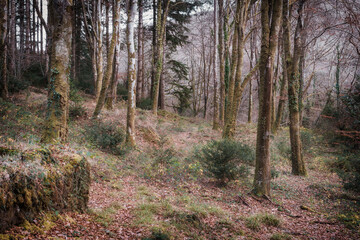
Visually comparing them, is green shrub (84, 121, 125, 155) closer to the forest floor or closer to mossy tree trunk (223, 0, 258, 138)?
the forest floor

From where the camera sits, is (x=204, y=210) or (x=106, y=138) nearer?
(x=204, y=210)

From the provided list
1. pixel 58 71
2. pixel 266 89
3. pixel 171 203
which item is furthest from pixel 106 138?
pixel 266 89

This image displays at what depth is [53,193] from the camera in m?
3.25

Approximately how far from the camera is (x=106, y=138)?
8.67 metres

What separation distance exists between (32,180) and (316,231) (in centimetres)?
585

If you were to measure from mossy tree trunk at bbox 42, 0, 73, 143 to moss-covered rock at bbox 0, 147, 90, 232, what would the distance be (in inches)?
77.2

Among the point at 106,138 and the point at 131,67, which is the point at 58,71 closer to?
the point at 106,138

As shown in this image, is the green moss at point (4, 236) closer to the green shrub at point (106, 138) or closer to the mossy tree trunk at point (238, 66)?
the green shrub at point (106, 138)

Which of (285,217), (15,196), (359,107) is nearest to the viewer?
(15,196)

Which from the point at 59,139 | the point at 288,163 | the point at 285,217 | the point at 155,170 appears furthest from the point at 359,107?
the point at 59,139

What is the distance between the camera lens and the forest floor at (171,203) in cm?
380

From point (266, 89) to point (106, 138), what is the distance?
611 cm

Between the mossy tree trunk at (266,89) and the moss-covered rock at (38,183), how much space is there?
4867 mm

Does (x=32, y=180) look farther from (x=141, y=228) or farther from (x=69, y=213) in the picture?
(x=141, y=228)
